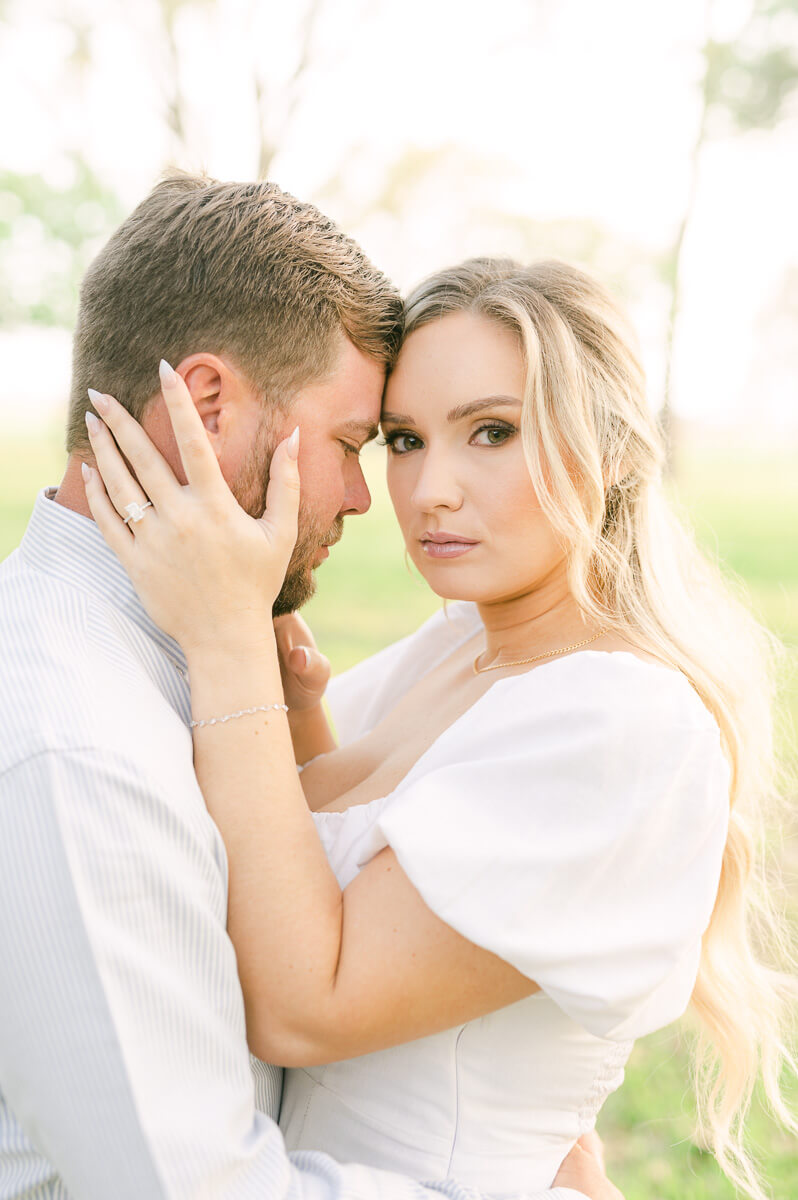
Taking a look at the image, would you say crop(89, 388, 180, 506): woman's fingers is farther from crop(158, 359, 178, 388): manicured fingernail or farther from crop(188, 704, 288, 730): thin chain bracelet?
crop(188, 704, 288, 730): thin chain bracelet

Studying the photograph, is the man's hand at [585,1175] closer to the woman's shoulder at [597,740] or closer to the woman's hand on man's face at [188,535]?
the woman's shoulder at [597,740]

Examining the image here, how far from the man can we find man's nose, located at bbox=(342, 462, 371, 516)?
149mm

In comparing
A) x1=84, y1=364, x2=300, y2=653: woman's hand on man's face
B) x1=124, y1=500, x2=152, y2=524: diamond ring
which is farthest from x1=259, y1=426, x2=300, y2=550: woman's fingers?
x1=124, y1=500, x2=152, y2=524: diamond ring

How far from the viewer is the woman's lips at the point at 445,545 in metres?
2.39

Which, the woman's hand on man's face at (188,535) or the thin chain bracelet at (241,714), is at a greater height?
the woman's hand on man's face at (188,535)

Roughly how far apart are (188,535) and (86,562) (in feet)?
0.71

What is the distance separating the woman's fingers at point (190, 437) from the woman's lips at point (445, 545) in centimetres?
62

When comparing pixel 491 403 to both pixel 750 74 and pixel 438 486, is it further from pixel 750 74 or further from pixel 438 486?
pixel 750 74

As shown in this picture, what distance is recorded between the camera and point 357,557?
15688mm

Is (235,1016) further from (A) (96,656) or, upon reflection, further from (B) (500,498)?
(B) (500,498)

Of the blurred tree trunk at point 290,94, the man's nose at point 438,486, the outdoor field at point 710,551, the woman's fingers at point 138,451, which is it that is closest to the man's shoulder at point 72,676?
the woman's fingers at point 138,451

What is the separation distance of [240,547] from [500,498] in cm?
67

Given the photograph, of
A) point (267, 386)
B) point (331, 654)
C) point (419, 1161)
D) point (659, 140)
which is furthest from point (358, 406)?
point (659, 140)

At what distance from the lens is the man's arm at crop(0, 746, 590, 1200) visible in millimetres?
1461
